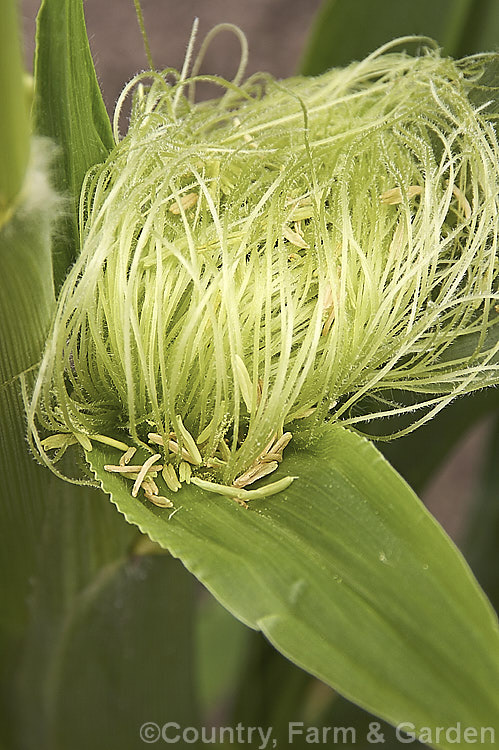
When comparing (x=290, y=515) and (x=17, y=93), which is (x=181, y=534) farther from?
(x=17, y=93)

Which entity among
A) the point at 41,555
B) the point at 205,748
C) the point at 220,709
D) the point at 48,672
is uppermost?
the point at 41,555

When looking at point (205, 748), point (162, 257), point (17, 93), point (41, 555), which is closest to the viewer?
point (17, 93)

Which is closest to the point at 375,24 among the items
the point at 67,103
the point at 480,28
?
the point at 480,28

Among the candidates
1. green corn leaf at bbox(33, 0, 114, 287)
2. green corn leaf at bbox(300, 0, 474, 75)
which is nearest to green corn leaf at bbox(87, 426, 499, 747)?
green corn leaf at bbox(33, 0, 114, 287)

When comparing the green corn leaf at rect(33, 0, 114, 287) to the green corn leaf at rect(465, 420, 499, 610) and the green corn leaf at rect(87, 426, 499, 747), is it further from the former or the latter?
the green corn leaf at rect(465, 420, 499, 610)

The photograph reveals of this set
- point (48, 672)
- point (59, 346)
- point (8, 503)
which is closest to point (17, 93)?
point (59, 346)

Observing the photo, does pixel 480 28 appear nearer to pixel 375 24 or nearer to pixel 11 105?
pixel 375 24
